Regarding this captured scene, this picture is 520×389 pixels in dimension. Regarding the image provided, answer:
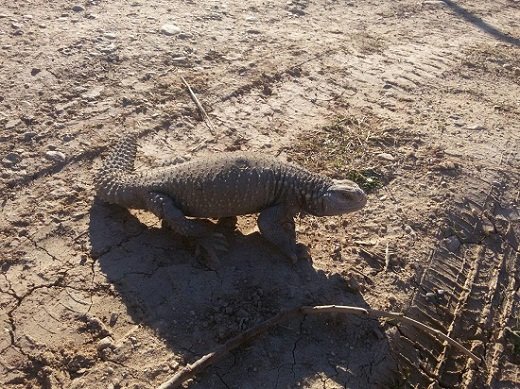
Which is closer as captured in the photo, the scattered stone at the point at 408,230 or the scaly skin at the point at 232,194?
the scaly skin at the point at 232,194

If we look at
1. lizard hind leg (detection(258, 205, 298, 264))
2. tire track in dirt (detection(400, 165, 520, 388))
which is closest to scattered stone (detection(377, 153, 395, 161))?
tire track in dirt (detection(400, 165, 520, 388))

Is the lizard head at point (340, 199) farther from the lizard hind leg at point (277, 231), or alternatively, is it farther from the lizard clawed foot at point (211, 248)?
the lizard clawed foot at point (211, 248)

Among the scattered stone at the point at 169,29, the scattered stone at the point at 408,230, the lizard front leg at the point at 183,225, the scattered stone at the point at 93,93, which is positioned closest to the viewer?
the lizard front leg at the point at 183,225

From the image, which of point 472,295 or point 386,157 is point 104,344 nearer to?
point 472,295

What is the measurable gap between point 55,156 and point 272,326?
275 cm

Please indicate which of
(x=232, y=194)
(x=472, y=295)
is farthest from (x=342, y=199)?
(x=472, y=295)

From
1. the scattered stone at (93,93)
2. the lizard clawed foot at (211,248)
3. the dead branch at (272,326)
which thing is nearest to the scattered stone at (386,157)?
the dead branch at (272,326)

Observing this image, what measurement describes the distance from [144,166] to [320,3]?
495 cm

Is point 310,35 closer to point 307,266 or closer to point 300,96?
point 300,96

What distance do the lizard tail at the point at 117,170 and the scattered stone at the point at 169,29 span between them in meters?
2.55

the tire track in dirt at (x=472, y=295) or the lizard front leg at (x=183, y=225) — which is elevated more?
the lizard front leg at (x=183, y=225)

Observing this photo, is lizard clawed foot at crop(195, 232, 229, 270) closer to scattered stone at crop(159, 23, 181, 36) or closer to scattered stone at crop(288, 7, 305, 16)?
scattered stone at crop(159, 23, 181, 36)

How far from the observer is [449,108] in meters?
6.95

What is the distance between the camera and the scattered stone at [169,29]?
7479mm
